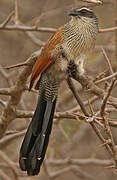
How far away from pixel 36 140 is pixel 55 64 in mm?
561

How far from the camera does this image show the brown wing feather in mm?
3010

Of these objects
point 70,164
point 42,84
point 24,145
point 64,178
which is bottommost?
point 64,178

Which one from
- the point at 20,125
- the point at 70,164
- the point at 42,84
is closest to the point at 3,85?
the point at 20,125

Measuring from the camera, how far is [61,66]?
3121 mm

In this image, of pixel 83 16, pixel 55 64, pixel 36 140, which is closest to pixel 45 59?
pixel 55 64

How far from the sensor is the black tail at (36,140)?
303 centimetres

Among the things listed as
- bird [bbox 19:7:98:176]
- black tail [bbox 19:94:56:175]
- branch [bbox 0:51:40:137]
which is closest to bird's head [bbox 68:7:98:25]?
bird [bbox 19:7:98:176]

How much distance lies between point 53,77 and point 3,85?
242 cm

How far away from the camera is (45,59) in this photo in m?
3.05

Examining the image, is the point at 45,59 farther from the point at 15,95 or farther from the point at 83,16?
the point at 83,16

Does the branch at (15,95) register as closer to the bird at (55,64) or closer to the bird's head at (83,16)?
the bird at (55,64)

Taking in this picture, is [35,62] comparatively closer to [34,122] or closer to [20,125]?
[34,122]

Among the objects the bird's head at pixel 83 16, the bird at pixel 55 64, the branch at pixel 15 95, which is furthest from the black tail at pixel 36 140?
the bird's head at pixel 83 16

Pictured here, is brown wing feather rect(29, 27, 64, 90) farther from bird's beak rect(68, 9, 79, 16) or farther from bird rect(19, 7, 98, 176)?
bird's beak rect(68, 9, 79, 16)
